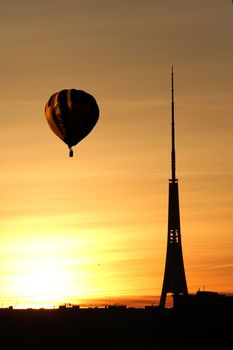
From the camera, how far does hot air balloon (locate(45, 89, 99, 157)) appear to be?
150500 mm

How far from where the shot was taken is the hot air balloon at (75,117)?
150500 mm

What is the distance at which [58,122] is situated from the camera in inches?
5999

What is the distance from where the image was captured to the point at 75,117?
151 metres

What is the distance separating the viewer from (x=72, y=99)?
15238cm

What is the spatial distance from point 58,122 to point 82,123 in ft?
10.2

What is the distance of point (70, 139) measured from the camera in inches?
5881

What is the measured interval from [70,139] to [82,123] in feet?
8.80

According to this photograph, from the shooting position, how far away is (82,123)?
495 ft

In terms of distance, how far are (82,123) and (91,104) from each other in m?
2.34

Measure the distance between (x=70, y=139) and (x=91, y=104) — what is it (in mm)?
4827

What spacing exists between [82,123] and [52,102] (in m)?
5.64
